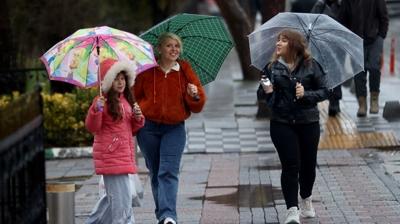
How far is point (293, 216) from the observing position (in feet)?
29.5

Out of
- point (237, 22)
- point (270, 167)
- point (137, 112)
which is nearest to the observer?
point (137, 112)

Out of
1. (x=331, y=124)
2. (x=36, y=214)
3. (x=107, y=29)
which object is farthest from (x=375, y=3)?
(x=36, y=214)

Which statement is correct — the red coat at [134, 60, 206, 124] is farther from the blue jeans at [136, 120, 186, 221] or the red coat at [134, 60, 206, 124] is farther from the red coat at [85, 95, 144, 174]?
the red coat at [85, 95, 144, 174]

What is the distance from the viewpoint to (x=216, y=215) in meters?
9.80

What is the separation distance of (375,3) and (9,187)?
392 inches

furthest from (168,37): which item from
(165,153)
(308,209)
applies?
(308,209)

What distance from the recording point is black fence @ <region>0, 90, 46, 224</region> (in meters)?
5.64

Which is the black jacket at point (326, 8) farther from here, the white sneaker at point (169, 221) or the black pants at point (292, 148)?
the white sneaker at point (169, 221)

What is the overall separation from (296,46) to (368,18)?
6.14 metres

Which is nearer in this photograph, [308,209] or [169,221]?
[169,221]

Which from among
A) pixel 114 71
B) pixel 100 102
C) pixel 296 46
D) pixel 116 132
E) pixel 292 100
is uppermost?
pixel 296 46

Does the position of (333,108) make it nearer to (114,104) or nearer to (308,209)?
(308,209)

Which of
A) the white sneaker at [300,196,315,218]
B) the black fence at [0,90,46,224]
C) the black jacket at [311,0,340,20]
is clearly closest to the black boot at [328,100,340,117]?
the black jacket at [311,0,340,20]

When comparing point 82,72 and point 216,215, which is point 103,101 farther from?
point 216,215
